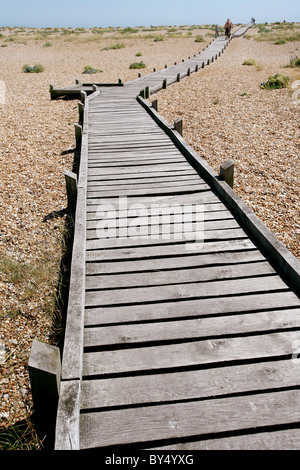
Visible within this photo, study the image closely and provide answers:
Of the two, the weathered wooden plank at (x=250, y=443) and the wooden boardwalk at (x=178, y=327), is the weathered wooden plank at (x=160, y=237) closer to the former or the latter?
the wooden boardwalk at (x=178, y=327)

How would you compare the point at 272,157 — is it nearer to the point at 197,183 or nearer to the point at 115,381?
the point at 197,183

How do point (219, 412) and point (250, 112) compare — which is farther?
point (250, 112)

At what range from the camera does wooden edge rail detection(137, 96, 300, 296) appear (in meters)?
3.37

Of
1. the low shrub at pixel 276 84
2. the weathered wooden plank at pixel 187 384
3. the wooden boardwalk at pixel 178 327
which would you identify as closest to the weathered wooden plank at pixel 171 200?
the wooden boardwalk at pixel 178 327

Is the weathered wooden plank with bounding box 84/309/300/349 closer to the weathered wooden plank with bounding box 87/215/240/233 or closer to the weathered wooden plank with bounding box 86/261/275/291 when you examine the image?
the weathered wooden plank with bounding box 86/261/275/291

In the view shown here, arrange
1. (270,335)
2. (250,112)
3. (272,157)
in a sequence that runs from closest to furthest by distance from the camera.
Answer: (270,335)
(272,157)
(250,112)

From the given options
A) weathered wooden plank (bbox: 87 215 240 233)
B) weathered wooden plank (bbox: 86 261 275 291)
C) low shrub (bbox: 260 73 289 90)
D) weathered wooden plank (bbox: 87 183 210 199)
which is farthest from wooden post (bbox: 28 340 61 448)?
low shrub (bbox: 260 73 289 90)

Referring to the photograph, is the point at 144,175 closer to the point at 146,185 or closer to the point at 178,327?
the point at 146,185

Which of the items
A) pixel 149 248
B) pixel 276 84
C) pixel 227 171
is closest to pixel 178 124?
pixel 227 171

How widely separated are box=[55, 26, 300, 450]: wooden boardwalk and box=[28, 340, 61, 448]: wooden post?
103mm

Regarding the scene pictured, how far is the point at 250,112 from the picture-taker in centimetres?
1165

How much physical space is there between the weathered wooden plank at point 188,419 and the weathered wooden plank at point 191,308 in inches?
31.3

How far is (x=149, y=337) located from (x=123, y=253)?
4.12 feet
